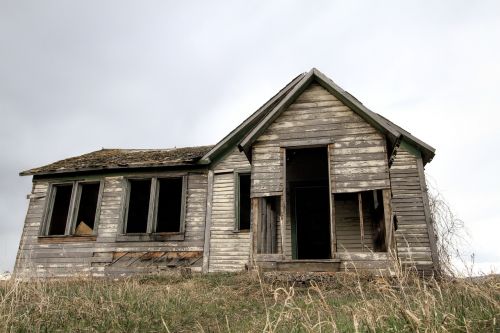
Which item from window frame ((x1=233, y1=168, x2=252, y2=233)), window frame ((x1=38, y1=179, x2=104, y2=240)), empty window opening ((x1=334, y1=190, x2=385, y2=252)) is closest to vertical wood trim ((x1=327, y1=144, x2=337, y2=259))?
empty window opening ((x1=334, y1=190, x2=385, y2=252))

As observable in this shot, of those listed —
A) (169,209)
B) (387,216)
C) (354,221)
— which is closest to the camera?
(387,216)

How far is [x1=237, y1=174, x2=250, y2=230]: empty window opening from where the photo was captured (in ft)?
42.8

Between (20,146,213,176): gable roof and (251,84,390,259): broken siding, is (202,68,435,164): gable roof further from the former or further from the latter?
(20,146,213,176): gable roof

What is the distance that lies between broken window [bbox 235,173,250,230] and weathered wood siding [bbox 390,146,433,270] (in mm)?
4652

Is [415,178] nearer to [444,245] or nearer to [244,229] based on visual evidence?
[444,245]

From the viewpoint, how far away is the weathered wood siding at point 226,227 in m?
12.1

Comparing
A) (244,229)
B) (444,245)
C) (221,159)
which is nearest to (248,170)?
(221,159)

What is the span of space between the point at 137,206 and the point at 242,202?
22.5ft

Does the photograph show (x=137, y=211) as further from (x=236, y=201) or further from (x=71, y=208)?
(x=236, y=201)

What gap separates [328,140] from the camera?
32.0ft

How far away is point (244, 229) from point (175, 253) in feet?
7.78

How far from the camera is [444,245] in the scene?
1161 centimetres

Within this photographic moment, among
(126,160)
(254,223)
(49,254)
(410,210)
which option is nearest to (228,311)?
(254,223)

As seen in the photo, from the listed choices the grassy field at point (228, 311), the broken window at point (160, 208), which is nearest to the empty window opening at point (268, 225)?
the grassy field at point (228, 311)
